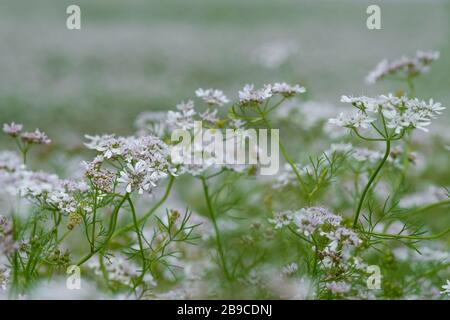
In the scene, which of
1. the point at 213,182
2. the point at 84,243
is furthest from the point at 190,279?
the point at 213,182

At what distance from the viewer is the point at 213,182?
2.91m

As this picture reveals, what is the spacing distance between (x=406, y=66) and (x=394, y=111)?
66cm

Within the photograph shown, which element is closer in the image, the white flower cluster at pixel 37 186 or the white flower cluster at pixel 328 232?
the white flower cluster at pixel 37 186

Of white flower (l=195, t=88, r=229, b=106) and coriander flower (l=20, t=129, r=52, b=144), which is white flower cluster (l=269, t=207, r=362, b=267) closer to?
white flower (l=195, t=88, r=229, b=106)

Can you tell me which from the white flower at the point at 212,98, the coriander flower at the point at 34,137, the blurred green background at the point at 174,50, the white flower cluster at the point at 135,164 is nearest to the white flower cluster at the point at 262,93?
the white flower at the point at 212,98

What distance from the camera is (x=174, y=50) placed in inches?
254

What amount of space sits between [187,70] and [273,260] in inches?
165

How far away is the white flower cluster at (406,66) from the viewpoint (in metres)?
1.98

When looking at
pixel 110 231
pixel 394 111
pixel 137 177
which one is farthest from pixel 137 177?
pixel 394 111

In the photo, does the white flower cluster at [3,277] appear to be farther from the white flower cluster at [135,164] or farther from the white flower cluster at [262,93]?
the white flower cluster at [262,93]

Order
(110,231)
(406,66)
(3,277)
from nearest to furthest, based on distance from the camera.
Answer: (3,277)
(110,231)
(406,66)

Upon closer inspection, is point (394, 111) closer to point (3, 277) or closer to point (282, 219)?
point (282, 219)

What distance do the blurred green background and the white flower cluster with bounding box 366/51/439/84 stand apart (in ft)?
7.35

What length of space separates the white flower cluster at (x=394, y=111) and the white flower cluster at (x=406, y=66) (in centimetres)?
55
